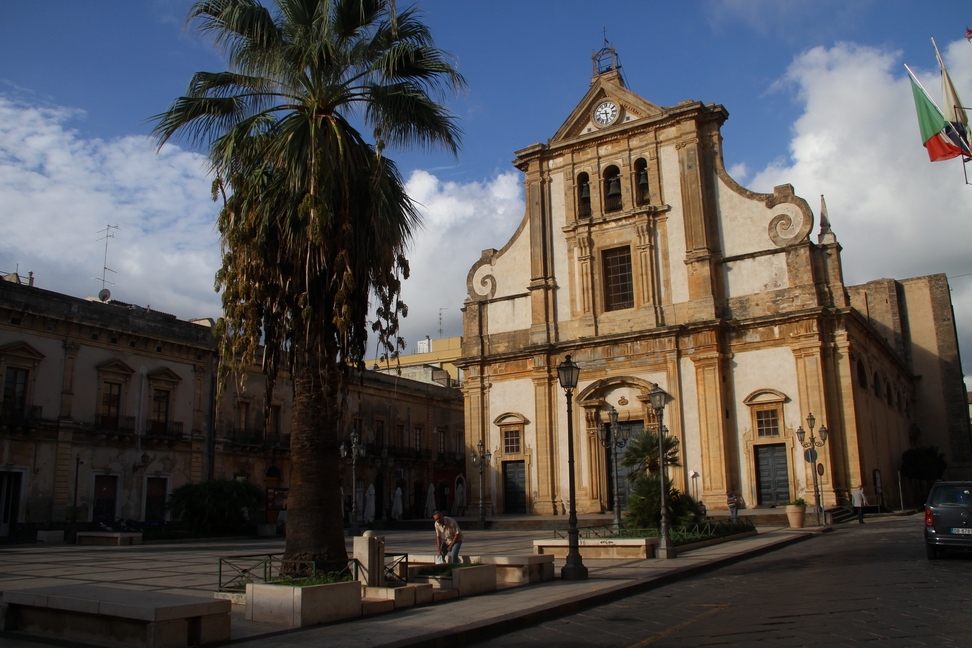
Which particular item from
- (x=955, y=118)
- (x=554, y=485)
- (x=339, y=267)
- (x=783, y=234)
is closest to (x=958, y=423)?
(x=783, y=234)

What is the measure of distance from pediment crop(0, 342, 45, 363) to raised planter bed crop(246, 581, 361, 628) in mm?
22222

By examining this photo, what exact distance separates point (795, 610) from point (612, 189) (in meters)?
25.9

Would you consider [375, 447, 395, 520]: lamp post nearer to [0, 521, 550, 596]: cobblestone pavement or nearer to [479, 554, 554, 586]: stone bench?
[0, 521, 550, 596]: cobblestone pavement

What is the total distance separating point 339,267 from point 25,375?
22.2 meters

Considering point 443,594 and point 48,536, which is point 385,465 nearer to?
point 48,536

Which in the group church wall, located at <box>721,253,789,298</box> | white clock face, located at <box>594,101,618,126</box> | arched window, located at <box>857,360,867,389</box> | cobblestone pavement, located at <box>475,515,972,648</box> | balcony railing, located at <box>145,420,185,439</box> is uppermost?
white clock face, located at <box>594,101,618,126</box>

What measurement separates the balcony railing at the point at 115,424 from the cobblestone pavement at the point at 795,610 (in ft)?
79.1

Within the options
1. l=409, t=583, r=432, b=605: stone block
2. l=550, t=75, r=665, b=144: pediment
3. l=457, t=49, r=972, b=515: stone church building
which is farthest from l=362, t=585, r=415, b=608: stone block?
l=550, t=75, r=665, b=144: pediment

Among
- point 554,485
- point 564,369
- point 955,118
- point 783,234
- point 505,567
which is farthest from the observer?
point 554,485

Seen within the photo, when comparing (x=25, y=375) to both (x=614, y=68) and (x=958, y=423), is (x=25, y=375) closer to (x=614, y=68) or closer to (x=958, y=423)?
(x=614, y=68)

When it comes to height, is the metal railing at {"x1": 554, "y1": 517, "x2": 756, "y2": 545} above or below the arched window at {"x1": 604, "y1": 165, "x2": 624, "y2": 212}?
below

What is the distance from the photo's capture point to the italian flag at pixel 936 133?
2066 centimetres

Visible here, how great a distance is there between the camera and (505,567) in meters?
12.6

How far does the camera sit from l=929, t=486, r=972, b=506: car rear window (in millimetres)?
13773
